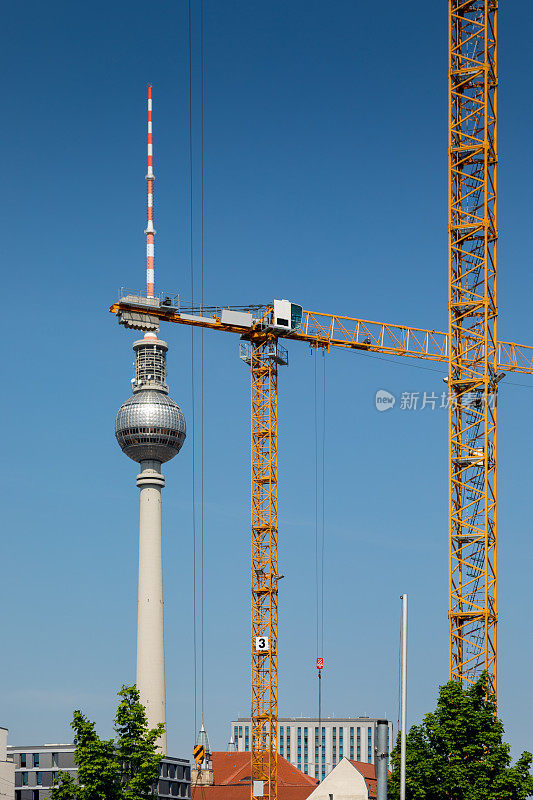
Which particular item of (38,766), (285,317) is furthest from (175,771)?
(285,317)

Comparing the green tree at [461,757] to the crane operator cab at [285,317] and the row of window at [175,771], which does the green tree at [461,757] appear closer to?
the crane operator cab at [285,317]

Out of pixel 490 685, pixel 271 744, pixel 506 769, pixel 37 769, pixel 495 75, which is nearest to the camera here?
pixel 506 769

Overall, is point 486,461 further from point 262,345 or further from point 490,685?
point 262,345

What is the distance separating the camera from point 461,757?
85375mm

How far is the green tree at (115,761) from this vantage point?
7819cm

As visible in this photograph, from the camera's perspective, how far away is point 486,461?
100562mm

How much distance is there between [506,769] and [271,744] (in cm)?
4451

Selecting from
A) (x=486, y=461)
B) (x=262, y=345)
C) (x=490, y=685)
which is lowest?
(x=490, y=685)

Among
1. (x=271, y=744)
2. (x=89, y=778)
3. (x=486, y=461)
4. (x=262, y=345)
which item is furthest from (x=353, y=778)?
(x=89, y=778)

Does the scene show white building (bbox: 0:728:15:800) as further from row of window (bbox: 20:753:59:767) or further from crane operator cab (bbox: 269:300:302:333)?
crane operator cab (bbox: 269:300:302:333)

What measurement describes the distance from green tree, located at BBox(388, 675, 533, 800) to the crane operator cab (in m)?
49.5

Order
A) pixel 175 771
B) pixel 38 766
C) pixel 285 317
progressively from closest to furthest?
pixel 285 317
pixel 38 766
pixel 175 771

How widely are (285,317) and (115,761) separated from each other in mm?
57977

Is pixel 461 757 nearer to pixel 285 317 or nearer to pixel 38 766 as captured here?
pixel 285 317
